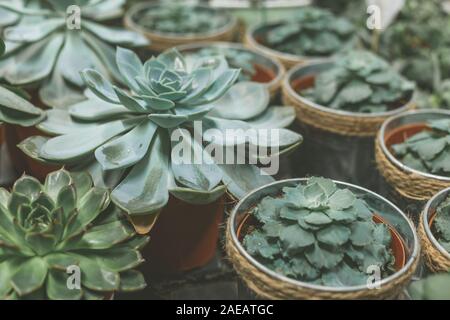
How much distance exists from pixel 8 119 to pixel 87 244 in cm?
31

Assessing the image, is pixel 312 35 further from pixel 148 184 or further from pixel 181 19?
pixel 148 184

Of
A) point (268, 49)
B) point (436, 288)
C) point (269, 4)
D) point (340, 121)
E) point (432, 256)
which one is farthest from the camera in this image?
point (269, 4)

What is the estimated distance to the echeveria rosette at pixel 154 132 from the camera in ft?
2.83

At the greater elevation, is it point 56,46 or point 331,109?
point 56,46

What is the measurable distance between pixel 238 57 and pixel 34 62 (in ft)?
1.63

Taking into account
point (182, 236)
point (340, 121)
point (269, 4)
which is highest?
point (269, 4)

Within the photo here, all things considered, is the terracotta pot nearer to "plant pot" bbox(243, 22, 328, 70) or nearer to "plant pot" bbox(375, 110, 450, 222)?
"plant pot" bbox(375, 110, 450, 222)

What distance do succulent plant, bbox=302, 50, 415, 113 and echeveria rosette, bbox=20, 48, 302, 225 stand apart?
24 cm

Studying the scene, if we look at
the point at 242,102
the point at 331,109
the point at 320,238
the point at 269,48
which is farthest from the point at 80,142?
the point at 269,48

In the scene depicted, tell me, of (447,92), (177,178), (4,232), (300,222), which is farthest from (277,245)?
(447,92)

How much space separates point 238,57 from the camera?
137 cm

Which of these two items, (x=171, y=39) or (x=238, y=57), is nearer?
(x=238, y=57)

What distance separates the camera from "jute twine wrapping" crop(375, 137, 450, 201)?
0.97m

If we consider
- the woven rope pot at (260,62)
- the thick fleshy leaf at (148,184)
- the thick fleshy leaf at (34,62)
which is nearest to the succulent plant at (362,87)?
the woven rope pot at (260,62)
